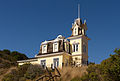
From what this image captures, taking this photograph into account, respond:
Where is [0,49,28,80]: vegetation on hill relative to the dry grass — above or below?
above

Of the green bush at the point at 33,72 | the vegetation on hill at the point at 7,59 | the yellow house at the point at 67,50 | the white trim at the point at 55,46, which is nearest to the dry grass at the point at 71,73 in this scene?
the green bush at the point at 33,72

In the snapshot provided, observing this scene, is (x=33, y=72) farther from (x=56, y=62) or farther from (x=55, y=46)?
(x=55, y=46)

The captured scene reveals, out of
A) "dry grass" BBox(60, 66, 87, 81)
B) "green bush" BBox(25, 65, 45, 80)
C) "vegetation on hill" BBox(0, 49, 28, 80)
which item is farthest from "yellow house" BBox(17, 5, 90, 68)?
"dry grass" BBox(60, 66, 87, 81)

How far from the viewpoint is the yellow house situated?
35.5 m

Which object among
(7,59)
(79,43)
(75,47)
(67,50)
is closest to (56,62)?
(67,50)

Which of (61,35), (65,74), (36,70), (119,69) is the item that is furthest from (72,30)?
(119,69)

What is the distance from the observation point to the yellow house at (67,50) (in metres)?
35.5

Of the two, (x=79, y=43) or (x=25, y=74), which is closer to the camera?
(x=25, y=74)

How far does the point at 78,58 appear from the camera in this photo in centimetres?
3559

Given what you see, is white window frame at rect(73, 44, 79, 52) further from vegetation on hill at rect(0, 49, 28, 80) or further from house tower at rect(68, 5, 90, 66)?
vegetation on hill at rect(0, 49, 28, 80)

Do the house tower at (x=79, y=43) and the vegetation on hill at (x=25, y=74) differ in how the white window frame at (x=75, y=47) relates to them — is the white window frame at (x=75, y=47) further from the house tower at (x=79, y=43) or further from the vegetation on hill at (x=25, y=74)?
the vegetation on hill at (x=25, y=74)

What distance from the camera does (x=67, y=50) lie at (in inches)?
1435

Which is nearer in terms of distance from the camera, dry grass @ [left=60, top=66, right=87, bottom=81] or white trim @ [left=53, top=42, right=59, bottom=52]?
dry grass @ [left=60, top=66, right=87, bottom=81]

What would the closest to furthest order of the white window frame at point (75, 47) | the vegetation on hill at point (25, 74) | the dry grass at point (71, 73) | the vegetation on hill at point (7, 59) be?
the dry grass at point (71, 73), the vegetation on hill at point (25, 74), the white window frame at point (75, 47), the vegetation on hill at point (7, 59)
